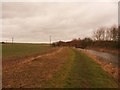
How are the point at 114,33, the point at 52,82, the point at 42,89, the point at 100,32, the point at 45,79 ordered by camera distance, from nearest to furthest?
the point at 42,89 → the point at 52,82 → the point at 45,79 → the point at 114,33 → the point at 100,32

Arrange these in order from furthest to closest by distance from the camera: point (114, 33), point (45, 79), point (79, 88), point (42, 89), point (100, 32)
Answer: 1. point (100, 32)
2. point (114, 33)
3. point (45, 79)
4. point (79, 88)
5. point (42, 89)

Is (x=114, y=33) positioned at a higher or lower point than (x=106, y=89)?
higher

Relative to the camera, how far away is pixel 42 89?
11.6m

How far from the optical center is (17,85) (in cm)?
1233

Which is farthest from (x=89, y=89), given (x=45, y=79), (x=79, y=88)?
(x=45, y=79)

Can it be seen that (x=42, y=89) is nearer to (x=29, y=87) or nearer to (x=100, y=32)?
(x=29, y=87)

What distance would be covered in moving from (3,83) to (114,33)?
99.8 meters

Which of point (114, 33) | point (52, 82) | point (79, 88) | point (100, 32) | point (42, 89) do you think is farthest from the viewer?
point (100, 32)

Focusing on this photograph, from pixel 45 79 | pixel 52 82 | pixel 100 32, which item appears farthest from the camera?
pixel 100 32

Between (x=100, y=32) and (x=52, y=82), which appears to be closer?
(x=52, y=82)

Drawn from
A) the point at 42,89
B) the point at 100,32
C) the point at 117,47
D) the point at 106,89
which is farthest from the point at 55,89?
the point at 100,32

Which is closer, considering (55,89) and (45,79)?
(55,89)

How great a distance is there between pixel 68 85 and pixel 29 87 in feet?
8.33

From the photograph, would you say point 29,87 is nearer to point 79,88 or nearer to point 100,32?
point 79,88
